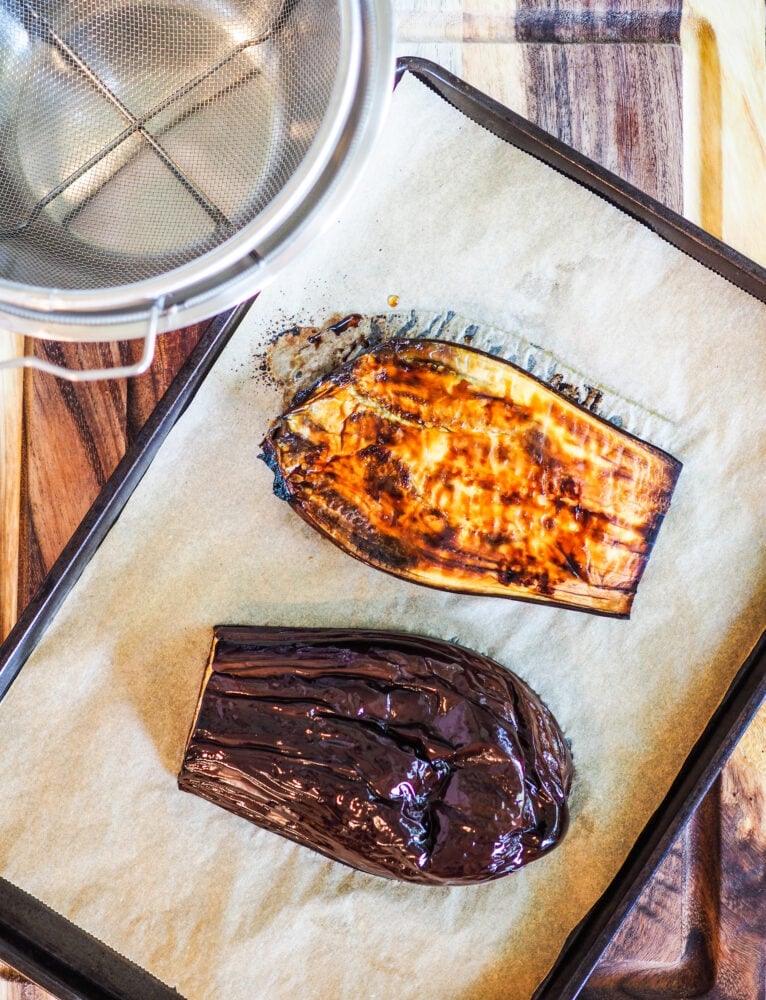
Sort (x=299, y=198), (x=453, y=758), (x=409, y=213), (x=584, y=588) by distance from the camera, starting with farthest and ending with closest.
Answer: (x=409, y=213)
(x=584, y=588)
(x=453, y=758)
(x=299, y=198)

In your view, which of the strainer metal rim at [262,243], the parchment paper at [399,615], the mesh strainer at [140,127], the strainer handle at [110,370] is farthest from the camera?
the parchment paper at [399,615]

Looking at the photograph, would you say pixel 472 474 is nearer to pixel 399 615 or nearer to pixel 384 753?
pixel 399 615

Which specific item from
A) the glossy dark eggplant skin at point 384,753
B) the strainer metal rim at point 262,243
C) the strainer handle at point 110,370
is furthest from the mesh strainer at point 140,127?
the glossy dark eggplant skin at point 384,753

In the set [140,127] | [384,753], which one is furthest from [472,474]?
[140,127]

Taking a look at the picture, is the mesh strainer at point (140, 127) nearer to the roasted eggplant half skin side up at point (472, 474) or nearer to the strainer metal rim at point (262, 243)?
the strainer metal rim at point (262, 243)

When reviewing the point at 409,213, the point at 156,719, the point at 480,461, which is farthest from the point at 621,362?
the point at 156,719

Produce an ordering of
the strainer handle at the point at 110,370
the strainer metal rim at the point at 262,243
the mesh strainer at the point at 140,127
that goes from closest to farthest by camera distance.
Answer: the strainer handle at the point at 110,370 < the strainer metal rim at the point at 262,243 < the mesh strainer at the point at 140,127

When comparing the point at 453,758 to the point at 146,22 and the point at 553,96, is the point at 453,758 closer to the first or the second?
the point at 553,96
